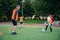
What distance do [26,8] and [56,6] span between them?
12550 millimetres

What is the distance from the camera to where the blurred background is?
3220 centimetres

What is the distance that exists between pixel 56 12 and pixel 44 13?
5.42ft

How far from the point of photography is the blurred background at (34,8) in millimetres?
32200

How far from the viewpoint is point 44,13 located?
33469 millimetres

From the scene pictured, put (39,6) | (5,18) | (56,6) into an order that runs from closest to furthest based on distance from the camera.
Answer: (56,6) → (39,6) → (5,18)

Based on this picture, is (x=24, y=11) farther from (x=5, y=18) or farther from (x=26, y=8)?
(x=5, y=18)

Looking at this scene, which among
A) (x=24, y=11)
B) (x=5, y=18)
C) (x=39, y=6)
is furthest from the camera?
(x=24, y=11)

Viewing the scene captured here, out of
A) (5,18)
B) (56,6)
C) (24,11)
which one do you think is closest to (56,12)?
(56,6)

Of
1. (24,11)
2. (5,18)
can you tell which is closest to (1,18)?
(5,18)

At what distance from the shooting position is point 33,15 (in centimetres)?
4544

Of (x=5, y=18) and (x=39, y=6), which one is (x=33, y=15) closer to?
(x=5, y=18)

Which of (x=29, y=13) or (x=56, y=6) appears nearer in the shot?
(x=56, y=6)

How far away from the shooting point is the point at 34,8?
36281 millimetres

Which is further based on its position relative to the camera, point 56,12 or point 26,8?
point 26,8
